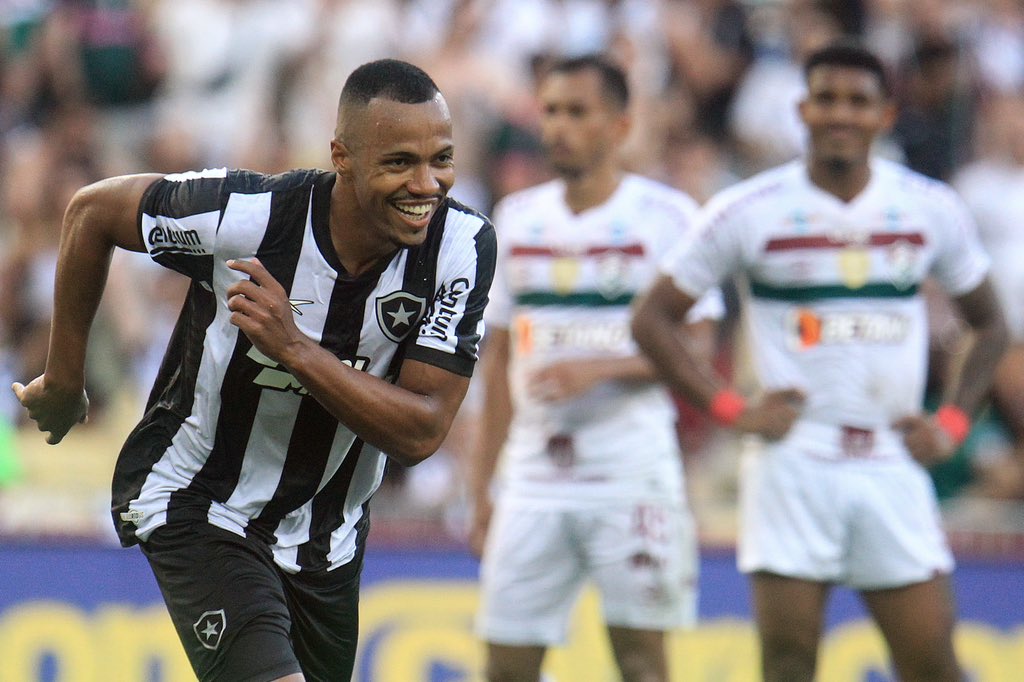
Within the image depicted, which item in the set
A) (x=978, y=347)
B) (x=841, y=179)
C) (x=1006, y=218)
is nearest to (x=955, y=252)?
(x=978, y=347)

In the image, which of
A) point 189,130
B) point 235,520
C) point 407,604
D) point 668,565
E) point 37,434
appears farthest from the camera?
point 189,130

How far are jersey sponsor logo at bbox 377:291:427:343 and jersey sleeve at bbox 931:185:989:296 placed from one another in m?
2.79

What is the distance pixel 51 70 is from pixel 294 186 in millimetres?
8257

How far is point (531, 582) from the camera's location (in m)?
6.87

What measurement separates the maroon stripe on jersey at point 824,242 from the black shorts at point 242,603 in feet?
7.78

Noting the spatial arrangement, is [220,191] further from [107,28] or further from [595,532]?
[107,28]

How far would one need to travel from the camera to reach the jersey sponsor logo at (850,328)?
6320mm

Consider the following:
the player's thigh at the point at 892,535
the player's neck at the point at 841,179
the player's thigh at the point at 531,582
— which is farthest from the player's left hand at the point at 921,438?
the player's thigh at the point at 531,582

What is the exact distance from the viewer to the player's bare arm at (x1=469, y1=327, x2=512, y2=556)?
7289 mm

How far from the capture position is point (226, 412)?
183 inches

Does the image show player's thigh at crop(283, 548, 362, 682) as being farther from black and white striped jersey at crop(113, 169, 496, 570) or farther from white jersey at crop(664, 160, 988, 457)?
white jersey at crop(664, 160, 988, 457)

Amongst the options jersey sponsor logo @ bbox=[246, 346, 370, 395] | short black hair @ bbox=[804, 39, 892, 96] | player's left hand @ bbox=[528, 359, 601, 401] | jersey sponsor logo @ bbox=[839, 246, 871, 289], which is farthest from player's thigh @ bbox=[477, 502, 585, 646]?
jersey sponsor logo @ bbox=[246, 346, 370, 395]

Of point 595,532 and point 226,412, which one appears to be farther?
point 595,532

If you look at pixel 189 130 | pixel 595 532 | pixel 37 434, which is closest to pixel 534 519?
pixel 595 532
